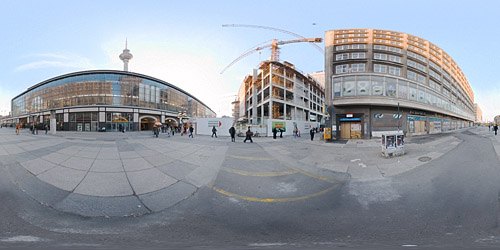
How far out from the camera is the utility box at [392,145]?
29.7 feet

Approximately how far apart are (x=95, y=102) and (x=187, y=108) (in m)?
26.0

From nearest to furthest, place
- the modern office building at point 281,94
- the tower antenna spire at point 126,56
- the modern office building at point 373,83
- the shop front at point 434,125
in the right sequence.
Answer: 1. the modern office building at point 373,83
2. the shop front at point 434,125
3. the modern office building at point 281,94
4. the tower antenna spire at point 126,56

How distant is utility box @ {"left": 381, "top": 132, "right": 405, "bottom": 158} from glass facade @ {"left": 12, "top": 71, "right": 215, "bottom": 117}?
4652cm

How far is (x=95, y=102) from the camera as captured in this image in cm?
3988

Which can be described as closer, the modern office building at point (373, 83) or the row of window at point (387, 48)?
the modern office building at point (373, 83)

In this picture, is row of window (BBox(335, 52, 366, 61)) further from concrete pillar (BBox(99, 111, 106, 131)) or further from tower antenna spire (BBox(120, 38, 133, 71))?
tower antenna spire (BBox(120, 38, 133, 71))

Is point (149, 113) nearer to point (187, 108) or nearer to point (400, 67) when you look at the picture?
point (187, 108)

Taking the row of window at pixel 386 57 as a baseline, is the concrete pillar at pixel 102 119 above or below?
below

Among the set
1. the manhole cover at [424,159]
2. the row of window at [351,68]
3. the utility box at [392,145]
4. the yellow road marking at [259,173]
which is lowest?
the yellow road marking at [259,173]

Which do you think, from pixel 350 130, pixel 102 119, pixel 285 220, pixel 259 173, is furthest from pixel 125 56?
pixel 285 220

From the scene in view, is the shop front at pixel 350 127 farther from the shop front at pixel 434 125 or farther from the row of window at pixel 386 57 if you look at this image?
the shop front at pixel 434 125

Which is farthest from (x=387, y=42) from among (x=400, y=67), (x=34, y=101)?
(x=34, y=101)

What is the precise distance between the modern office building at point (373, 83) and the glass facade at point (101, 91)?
4031 centimetres

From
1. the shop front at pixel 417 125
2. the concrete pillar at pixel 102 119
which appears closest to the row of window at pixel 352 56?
the shop front at pixel 417 125
